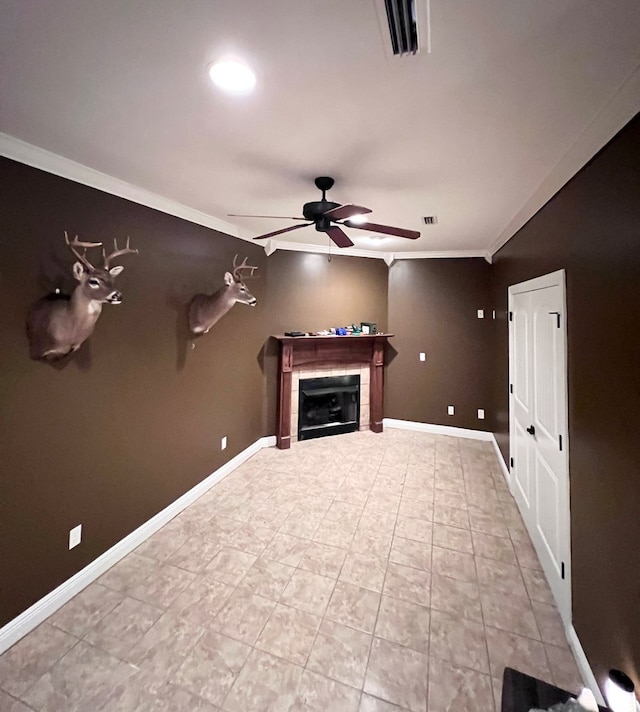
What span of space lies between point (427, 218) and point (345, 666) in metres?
3.49

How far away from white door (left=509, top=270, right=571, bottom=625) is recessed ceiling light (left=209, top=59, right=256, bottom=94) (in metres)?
2.00

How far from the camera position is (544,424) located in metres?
2.43

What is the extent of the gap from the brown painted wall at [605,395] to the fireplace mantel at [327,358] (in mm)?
3021

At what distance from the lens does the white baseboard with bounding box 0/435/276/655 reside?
5.99ft

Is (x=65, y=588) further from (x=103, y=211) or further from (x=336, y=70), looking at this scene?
(x=336, y=70)

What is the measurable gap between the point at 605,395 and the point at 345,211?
1.66 meters

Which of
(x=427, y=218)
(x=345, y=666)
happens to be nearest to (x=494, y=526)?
(x=345, y=666)

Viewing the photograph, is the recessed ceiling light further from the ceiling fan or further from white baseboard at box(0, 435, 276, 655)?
white baseboard at box(0, 435, 276, 655)

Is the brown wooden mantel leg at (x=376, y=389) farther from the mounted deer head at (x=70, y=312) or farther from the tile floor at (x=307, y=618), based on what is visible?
the mounted deer head at (x=70, y=312)

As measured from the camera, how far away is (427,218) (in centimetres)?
330

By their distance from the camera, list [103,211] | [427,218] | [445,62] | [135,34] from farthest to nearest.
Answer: [427,218] → [103,211] → [445,62] → [135,34]

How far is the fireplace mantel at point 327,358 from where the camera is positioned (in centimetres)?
447

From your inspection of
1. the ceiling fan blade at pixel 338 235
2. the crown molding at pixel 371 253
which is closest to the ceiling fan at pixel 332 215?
the ceiling fan blade at pixel 338 235

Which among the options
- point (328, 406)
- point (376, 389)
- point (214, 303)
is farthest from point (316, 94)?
point (376, 389)
